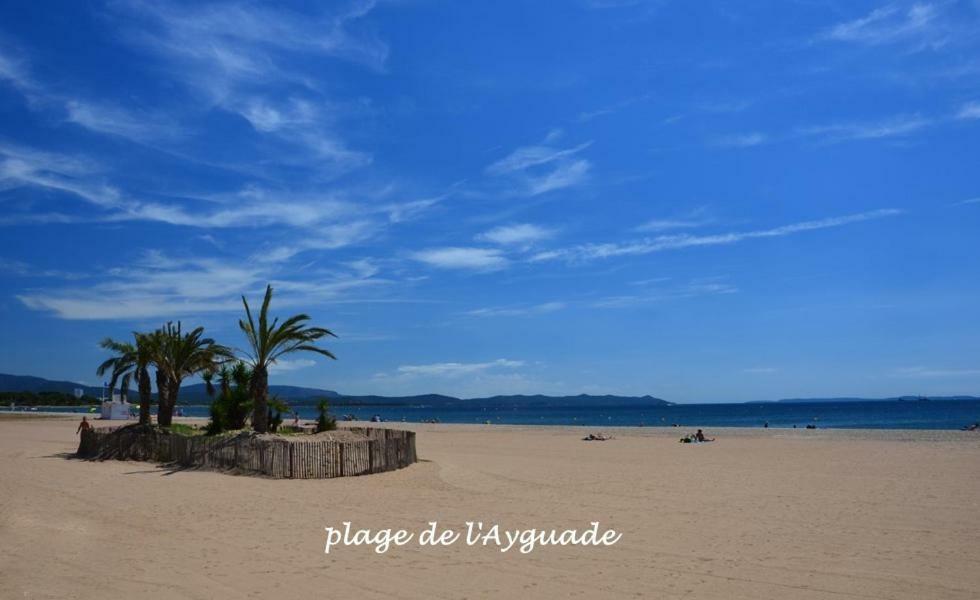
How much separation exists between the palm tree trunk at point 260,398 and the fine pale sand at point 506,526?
3585 millimetres

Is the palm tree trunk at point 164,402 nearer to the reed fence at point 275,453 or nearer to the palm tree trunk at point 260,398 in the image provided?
the reed fence at point 275,453

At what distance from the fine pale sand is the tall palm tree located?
680cm

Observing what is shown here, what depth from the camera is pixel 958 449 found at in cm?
2933

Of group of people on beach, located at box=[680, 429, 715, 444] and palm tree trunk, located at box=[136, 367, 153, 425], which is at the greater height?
palm tree trunk, located at box=[136, 367, 153, 425]

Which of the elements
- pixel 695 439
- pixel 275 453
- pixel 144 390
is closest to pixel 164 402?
pixel 144 390

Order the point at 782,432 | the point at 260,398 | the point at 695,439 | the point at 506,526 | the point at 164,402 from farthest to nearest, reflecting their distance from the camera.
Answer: the point at 782,432
the point at 695,439
the point at 164,402
the point at 260,398
the point at 506,526

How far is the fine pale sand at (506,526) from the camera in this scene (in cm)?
862

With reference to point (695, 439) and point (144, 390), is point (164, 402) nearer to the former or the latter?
point (144, 390)

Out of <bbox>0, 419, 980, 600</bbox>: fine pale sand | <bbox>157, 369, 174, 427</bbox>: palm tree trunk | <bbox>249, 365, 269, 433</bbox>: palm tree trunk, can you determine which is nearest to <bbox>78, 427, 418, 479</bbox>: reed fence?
<bbox>0, 419, 980, 600</bbox>: fine pale sand

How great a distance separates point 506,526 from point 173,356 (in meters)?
21.1

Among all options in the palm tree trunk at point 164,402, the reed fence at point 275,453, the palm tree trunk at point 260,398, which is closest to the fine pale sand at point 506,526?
the reed fence at point 275,453

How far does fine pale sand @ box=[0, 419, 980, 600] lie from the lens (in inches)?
339

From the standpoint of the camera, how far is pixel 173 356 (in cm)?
2873

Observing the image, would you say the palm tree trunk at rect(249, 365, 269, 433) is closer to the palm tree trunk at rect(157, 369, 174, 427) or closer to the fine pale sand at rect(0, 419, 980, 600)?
the fine pale sand at rect(0, 419, 980, 600)
